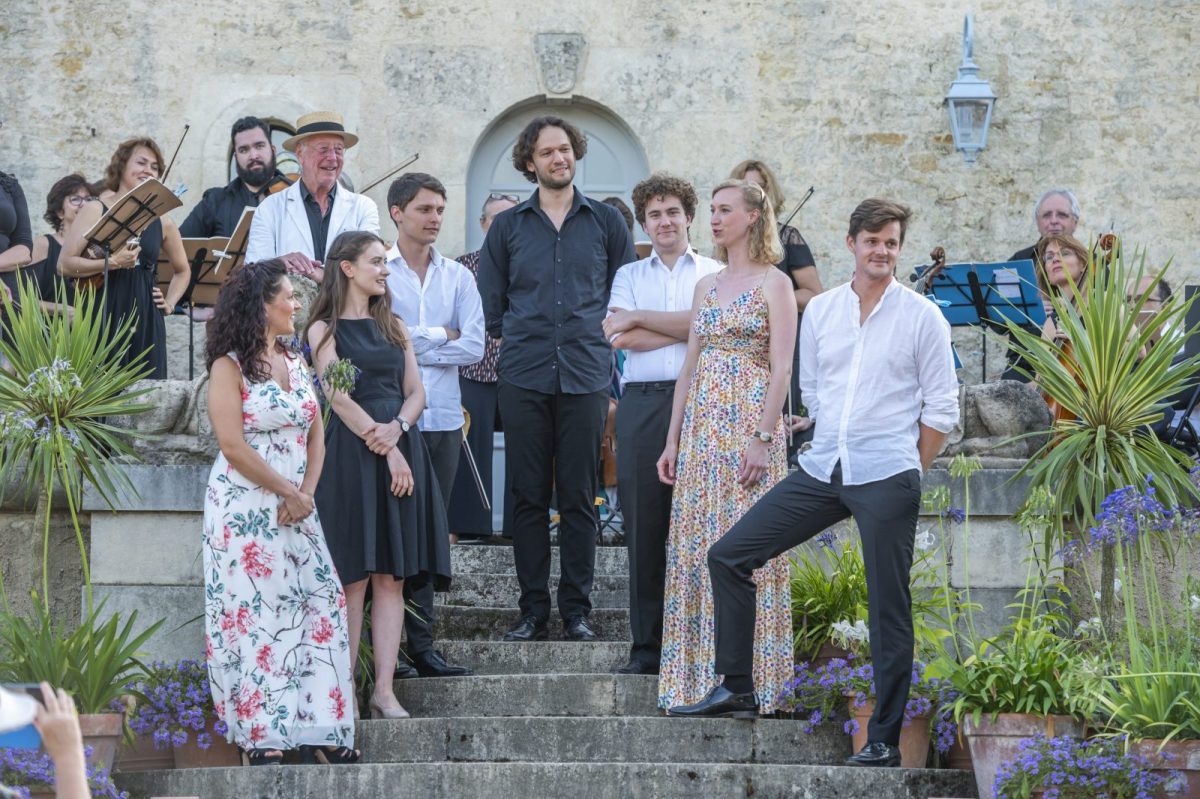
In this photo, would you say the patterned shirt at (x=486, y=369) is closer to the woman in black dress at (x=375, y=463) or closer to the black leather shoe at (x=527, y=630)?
the black leather shoe at (x=527, y=630)

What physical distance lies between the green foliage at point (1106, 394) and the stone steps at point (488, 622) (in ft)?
5.70

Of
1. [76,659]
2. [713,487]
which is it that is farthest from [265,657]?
[713,487]

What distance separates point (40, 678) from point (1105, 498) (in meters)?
3.54

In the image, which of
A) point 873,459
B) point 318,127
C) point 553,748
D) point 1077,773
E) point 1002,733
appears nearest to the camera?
point 1077,773

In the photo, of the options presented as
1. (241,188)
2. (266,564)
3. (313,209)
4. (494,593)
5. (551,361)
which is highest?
(241,188)

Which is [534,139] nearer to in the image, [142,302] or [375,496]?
[375,496]

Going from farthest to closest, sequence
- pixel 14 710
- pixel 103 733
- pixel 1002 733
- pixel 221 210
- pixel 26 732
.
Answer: pixel 221 210 < pixel 103 733 < pixel 1002 733 < pixel 26 732 < pixel 14 710

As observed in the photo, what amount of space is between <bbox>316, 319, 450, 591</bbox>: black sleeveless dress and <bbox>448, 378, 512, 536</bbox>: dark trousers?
1404 millimetres

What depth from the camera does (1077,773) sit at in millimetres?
5391

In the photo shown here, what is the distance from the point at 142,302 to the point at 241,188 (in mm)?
1258

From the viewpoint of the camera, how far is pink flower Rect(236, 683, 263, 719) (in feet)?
20.0

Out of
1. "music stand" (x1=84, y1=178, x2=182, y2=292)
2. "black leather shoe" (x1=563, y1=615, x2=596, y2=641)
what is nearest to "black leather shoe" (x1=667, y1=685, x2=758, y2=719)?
"black leather shoe" (x1=563, y1=615, x2=596, y2=641)

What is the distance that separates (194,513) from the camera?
6.93 m

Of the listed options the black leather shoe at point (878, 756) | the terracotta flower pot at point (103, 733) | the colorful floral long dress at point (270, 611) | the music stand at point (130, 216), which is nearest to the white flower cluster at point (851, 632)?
the black leather shoe at point (878, 756)
